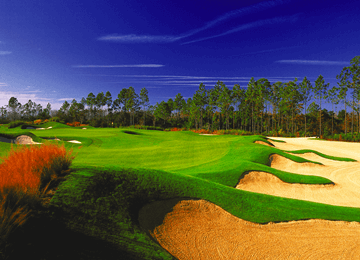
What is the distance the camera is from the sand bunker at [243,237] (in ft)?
13.7

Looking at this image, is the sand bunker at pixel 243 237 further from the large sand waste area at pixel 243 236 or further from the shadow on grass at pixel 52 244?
the shadow on grass at pixel 52 244

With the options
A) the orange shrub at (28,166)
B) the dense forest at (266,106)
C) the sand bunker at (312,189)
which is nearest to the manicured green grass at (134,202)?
the orange shrub at (28,166)

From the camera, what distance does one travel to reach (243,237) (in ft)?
15.4

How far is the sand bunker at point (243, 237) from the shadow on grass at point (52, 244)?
1296 millimetres

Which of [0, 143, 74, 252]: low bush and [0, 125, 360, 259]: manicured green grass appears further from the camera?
[0, 125, 360, 259]: manicured green grass

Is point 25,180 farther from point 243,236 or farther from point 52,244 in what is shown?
point 243,236

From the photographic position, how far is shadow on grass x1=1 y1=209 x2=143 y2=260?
2740mm

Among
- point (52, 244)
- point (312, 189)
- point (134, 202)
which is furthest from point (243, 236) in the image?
point (312, 189)

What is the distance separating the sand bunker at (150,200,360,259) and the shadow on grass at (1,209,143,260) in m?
1.30

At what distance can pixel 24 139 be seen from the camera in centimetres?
1670

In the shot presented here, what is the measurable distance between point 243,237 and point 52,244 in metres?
4.25

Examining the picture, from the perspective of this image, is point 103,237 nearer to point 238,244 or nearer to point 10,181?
point 10,181

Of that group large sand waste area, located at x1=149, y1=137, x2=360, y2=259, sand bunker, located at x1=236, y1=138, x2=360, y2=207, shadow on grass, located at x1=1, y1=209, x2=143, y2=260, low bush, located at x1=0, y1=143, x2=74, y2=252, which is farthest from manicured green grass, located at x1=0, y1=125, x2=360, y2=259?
sand bunker, located at x1=236, y1=138, x2=360, y2=207

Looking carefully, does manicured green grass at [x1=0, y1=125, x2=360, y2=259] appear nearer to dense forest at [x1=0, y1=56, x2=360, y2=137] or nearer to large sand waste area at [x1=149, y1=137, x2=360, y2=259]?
large sand waste area at [x1=149, y1=137, x2=360, y2=259]
